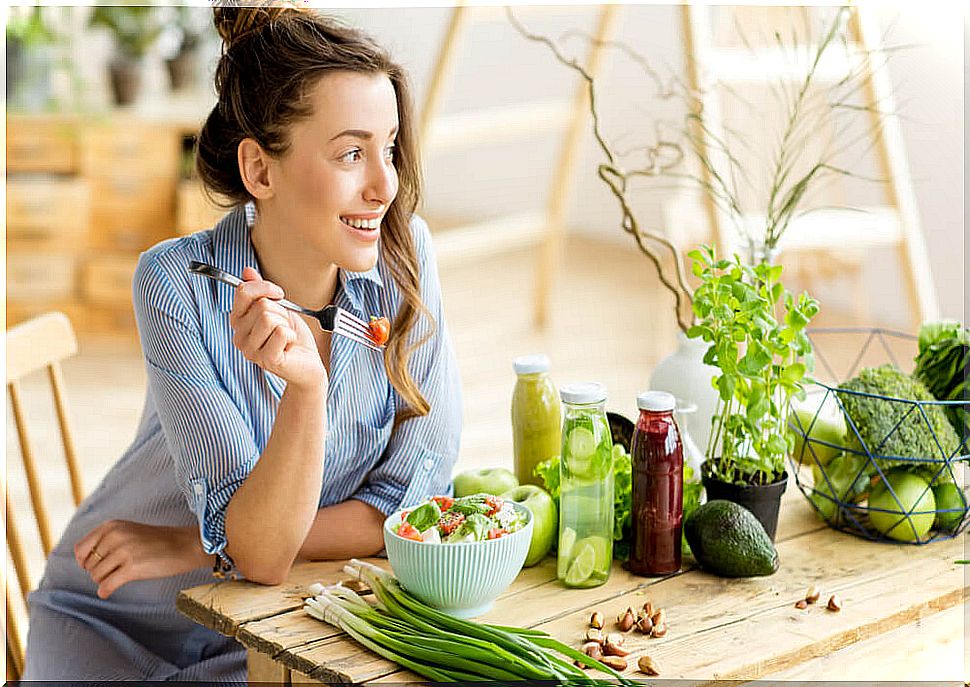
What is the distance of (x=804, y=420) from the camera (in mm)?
1654

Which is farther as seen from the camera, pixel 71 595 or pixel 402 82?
pixel 71 595

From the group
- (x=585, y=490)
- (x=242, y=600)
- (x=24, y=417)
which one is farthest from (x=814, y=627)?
(x=24, y=417)

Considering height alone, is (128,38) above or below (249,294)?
above

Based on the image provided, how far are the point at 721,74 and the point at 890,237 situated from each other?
0.73 meters

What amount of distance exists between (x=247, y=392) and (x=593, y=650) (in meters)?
0.61

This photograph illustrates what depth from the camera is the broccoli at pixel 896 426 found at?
154 cm

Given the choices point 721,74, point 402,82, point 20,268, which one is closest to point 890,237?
point 721,74

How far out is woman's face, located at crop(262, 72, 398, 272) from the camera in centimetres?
150

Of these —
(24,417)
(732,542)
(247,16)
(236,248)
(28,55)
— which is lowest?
(732,542)

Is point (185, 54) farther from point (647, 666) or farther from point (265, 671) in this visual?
point (647, 666)

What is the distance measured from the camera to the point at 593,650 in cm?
126

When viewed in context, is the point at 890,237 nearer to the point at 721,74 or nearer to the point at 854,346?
the point at 721,74

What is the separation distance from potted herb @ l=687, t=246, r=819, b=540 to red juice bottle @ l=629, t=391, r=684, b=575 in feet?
0.34

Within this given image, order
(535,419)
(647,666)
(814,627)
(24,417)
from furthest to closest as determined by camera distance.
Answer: (24,417) < (535,419) < (814,627) < (647,666)
